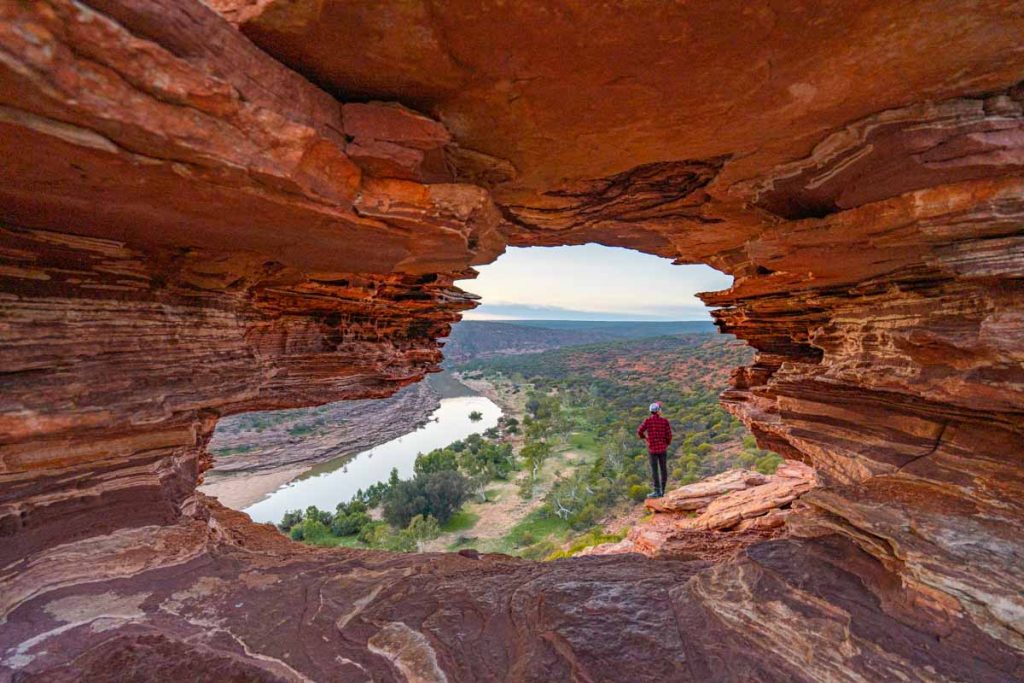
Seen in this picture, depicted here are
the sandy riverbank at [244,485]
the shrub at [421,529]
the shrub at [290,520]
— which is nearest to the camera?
the shrub at [421,529]

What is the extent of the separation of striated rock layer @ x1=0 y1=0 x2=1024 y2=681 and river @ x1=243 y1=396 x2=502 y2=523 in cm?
2572

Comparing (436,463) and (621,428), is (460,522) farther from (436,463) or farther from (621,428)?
(621,428)

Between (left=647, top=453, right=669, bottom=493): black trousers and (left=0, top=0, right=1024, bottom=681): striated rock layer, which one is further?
(left=647, top=453, right=669, bottom=493): black trousers

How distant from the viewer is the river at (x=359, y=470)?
3044 cm

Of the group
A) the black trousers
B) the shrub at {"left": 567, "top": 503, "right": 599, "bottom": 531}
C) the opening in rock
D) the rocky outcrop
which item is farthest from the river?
the rocky outcrop

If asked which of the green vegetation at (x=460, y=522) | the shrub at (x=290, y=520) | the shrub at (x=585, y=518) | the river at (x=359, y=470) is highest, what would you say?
the shrub at (x=585, y=518)

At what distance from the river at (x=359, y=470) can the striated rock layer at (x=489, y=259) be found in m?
25.7

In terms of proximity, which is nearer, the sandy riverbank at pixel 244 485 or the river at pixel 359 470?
the sandy riverbank at pixel 244 485

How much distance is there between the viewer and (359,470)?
125 feet

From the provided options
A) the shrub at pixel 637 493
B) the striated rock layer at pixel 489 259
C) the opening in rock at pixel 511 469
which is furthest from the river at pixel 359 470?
→ the striated rock layer at pixel 489 259

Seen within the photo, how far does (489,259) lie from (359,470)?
118 feet

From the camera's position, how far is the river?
30438mm

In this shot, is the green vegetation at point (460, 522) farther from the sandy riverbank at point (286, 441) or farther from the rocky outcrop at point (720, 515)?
the rocky outcrop at point (720, 515)

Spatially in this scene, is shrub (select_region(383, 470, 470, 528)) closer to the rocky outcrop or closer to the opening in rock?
the opening in rock
